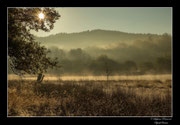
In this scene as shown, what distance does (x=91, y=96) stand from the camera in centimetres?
1097

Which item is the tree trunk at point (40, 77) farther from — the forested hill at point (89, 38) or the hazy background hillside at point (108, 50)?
the forested hill at point (89, 38)

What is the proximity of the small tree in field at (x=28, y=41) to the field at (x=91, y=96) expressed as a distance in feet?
1.80

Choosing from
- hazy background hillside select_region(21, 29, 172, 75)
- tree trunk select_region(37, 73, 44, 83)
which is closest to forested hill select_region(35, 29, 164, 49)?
hazy background hillside select_region(21, 29, 172, 75)

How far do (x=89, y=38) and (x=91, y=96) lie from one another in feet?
8.52

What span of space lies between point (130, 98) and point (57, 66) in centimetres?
353

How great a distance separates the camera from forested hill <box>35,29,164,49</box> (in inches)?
442

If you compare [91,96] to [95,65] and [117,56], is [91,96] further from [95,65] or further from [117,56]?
[117,56]

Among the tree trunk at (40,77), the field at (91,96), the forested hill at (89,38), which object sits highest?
the forested hill at (89,38)

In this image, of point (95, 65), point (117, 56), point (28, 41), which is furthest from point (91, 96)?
point (28, 41)

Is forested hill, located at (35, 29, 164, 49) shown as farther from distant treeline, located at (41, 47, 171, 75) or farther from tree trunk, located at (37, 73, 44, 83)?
tree trunk, located at (37, 73, 44, 83)

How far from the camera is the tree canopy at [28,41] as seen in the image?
36.7 feet

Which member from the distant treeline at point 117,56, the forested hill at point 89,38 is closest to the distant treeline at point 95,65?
the distant treeline at point 117,56

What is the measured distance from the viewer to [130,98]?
10.9 metres
